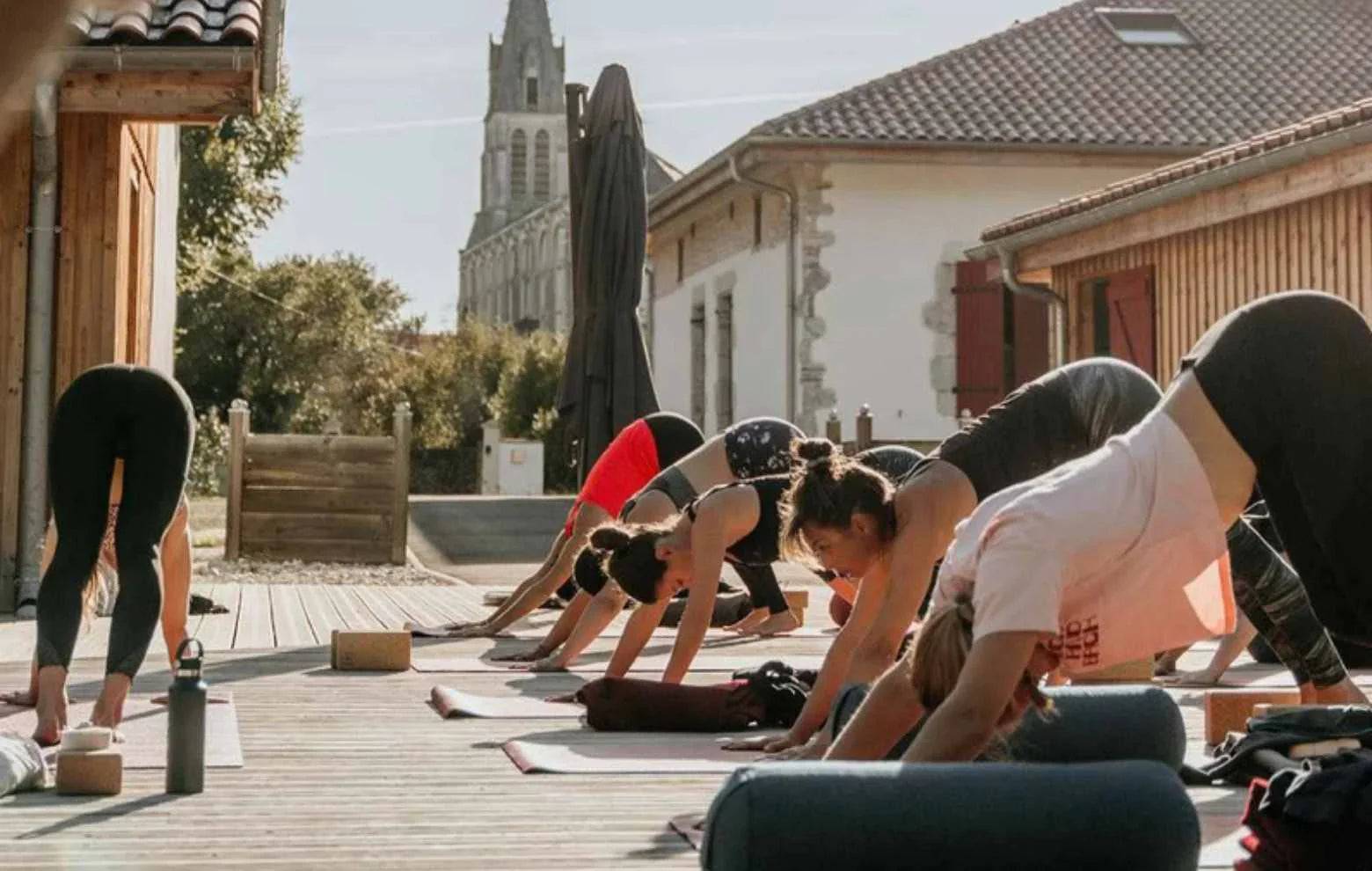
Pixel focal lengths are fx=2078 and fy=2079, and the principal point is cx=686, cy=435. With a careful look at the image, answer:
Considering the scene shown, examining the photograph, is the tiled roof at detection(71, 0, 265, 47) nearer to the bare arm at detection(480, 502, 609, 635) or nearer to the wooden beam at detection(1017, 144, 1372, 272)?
the bare arm at detection(480, 502, 609, 635)

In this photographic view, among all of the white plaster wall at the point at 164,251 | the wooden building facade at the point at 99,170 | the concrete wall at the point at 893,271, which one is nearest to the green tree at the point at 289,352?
the concrete wall at the point at 893,271

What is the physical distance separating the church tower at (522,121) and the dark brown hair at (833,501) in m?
107

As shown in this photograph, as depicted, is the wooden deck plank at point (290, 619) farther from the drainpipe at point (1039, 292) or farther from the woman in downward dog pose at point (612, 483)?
the drainpipe at point (1039, 292)

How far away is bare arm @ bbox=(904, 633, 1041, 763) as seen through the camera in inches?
114

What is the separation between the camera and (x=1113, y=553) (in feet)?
10.3

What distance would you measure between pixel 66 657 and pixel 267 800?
1.11m

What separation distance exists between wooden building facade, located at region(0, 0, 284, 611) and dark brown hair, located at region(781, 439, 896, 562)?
5537 millimetres

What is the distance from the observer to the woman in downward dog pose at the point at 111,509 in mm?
5133

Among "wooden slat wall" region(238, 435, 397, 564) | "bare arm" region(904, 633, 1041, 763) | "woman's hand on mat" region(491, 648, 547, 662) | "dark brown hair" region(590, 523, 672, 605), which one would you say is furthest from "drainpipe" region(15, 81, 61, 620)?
"bare arm" region(904, 633, 1041, 763)

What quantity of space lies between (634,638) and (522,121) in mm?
107395

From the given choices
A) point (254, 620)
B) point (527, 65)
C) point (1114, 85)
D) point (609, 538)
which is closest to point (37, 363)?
point (254, 620)

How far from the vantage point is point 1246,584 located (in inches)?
214

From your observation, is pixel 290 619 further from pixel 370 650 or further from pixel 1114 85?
pixel 1114 85

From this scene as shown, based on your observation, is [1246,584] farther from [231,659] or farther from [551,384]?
[551,384]
